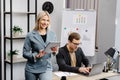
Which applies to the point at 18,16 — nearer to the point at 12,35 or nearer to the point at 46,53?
the point at 12,35

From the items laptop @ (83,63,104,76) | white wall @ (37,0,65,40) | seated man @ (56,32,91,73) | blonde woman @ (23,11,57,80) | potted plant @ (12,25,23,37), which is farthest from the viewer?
white wall @ (37,0,65,40)

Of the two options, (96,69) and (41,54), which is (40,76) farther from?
(96,69)

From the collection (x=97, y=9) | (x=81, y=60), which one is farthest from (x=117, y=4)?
(x=81, y=60)

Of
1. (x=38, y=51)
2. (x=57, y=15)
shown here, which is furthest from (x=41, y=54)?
(x=57, y=15)

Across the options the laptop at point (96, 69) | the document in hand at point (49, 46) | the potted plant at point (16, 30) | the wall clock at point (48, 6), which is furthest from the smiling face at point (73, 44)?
the wall clock at point (48, 6)

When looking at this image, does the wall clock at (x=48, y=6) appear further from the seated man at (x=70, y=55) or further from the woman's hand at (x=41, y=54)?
the woman's hand at (x=41, y=54)

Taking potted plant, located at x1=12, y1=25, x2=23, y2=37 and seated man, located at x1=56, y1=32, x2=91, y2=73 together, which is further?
potted plant, located at x1=12, y1=25, x2=23, y2=37

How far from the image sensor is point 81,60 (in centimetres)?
369

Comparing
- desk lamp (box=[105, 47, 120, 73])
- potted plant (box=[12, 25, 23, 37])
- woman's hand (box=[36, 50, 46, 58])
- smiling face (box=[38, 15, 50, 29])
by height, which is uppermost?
smiling face (box=[38, 15, 50, 29])

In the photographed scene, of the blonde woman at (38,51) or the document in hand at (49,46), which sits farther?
the blonde woman at (38,51)

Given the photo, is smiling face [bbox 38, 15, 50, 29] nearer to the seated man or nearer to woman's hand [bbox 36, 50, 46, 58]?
woman's hand [bbox 36, 50, 46, 58]

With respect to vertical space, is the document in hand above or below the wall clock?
below

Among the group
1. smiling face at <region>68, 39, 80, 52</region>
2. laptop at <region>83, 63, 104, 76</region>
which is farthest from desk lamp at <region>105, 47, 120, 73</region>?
smiling face at <region>68, 39, 80, 52</region>

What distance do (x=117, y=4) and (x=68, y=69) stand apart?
2.23 m
